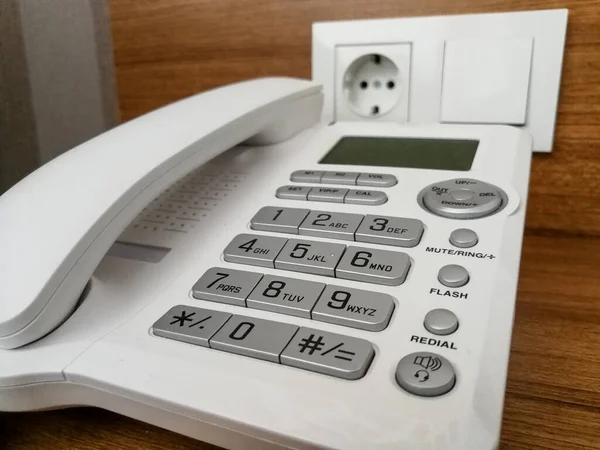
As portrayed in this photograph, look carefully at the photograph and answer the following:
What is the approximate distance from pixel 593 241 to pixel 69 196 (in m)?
0.43

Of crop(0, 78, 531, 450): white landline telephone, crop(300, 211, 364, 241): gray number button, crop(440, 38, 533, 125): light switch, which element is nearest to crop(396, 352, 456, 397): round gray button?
crop(0, 78, 531, 450): white landline telephone

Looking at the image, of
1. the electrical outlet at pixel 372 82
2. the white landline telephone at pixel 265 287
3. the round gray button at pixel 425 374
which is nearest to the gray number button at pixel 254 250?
the white landline telephone at pixel 265 287

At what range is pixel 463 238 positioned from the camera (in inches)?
11.8

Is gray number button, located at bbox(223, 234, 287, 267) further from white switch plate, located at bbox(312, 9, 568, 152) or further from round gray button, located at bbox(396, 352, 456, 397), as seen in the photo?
white switch plate, located at bbox(312, 9, 568, 152)

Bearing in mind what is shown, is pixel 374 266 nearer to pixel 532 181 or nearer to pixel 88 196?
pixel 88 196

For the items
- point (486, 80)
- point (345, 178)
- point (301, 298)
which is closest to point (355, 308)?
point (301, 298)

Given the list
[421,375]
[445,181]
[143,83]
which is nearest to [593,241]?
[445,181]

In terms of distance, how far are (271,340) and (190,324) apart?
47 millimetres

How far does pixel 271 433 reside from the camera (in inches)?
8.5

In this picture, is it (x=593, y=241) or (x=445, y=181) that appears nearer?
(x=445, y=181)

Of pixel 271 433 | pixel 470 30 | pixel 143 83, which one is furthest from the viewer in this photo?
pixel 143 83

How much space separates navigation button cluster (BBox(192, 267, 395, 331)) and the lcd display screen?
15 cm

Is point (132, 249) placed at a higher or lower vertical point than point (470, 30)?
lower

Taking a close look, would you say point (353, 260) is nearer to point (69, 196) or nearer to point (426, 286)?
point (426, 286)
